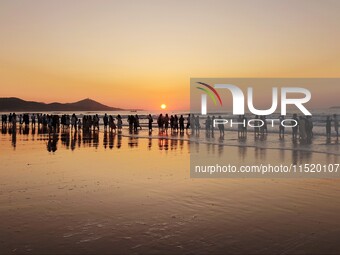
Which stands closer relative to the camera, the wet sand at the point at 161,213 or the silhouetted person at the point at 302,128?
the wet sand at the point at 161,213

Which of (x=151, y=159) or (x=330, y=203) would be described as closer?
(x=330, y=203)

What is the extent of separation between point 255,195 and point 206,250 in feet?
14.0

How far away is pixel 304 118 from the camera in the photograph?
94.2 feet

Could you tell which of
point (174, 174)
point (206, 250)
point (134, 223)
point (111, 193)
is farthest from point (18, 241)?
point (174, 174)

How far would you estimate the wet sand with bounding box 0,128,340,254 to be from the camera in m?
5.90

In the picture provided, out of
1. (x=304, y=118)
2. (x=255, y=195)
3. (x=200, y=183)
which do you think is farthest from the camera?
(x=304, y=118)

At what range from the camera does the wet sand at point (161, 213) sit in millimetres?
5898

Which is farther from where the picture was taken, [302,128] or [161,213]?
[302,128]

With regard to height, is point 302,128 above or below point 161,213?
above

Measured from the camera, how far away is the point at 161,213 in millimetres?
7855

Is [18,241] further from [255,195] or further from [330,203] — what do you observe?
[330,203]

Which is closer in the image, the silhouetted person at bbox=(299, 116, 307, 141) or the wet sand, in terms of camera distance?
the wet sand

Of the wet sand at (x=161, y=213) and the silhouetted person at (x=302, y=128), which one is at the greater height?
the silhouetted person at (x=302, y=128)

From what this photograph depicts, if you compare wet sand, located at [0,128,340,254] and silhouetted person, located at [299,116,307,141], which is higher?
silhouetted person, located at [299,116,307,141]
